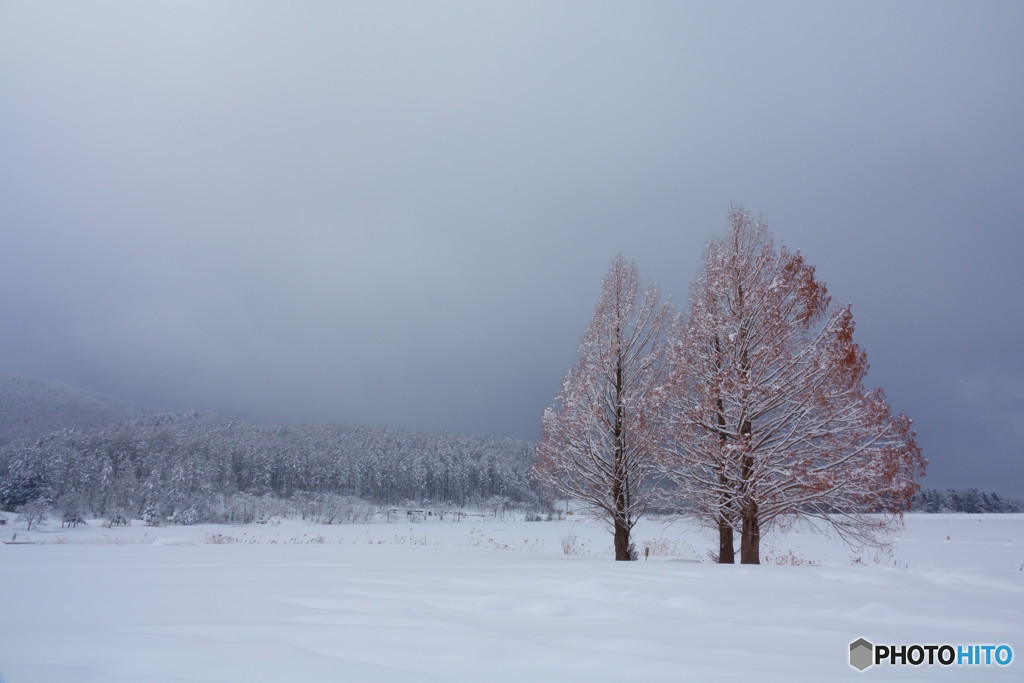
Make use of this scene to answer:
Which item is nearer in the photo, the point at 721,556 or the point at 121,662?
the point at 121,662

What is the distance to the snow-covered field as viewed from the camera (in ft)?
10.5

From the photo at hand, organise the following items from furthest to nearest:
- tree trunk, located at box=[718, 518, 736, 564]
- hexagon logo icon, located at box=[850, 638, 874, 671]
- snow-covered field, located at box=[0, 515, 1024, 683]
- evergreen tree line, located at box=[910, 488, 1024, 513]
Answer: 1. evergreen tree line, located at box=[910, 488, 1024, 513]
2. tree trunk, located at box=[718, 518, 736, 564]
3. hexagon logo icon, located at box=[850, 638, 874, 671]
4. snow-covered field, located at box=[0, 515, 1024, 683]

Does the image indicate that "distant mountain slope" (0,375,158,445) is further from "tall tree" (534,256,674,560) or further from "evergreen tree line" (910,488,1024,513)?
"evergreen tree line" (910,488,1024,513)

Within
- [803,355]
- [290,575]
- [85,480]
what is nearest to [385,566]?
[290,575]

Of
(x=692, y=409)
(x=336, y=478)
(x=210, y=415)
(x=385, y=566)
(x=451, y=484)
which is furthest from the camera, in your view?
(x=210, y=415)

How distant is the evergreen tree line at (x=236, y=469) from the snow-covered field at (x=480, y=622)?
54.1 meters

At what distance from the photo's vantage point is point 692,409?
464 inches

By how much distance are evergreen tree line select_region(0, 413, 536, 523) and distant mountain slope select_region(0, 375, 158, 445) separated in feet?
100

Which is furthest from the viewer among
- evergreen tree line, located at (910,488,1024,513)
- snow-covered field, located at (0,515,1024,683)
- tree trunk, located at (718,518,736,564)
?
evergreen tree line, located at (910,488,1024,513)

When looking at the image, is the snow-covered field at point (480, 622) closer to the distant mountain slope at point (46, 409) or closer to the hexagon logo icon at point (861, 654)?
the hexagon logo icon at point (861, 654)

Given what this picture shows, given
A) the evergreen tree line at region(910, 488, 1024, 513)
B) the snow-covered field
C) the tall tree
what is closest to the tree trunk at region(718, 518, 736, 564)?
the tall tree

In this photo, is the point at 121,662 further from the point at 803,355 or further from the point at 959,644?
the point at 803,355

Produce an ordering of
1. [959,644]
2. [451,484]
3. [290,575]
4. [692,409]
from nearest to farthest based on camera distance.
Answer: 1. [959,644]
2. [290,575]
3. [692,409]
4. [451,484]

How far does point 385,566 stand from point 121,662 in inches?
218
